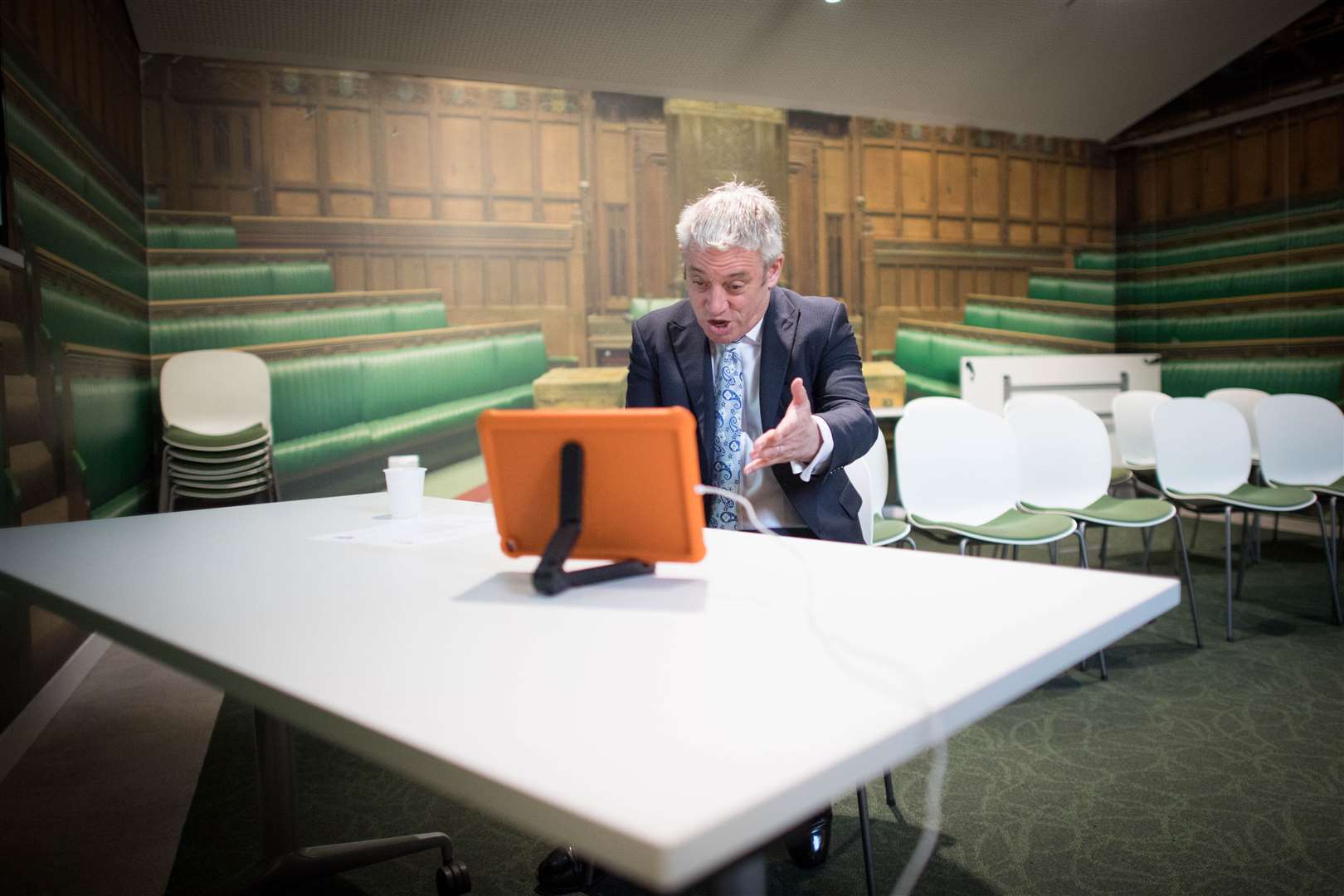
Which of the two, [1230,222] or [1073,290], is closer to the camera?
[1230,222]

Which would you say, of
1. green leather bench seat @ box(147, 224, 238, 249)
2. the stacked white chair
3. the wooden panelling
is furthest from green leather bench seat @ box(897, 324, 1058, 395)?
green leather bench seat @ box(147, 224, 238, 249)

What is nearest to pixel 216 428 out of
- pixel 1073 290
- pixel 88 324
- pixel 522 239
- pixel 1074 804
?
pixel 88 324

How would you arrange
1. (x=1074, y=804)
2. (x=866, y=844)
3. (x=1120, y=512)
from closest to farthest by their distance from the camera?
(x=866, y=844), (x=1074, y=804), (x=1120, y=512)

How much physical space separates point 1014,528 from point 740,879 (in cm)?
283

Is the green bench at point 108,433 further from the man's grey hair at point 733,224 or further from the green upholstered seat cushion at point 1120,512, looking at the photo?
the green upholstered seat cushion at point 1120,512

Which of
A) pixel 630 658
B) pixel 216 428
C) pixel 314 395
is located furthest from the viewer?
pixel 314 395

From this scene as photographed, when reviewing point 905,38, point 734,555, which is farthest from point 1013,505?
point 905,38

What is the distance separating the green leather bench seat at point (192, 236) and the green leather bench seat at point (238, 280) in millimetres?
110

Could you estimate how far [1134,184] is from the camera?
728 centimetres

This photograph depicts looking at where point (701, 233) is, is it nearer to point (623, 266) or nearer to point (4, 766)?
point (4, 766)

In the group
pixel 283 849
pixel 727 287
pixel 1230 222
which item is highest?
pixel 1230 222

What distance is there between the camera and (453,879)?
1.81 m

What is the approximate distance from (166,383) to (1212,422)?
488 centimetres

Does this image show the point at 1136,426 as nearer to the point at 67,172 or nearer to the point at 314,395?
the point at 314,395
